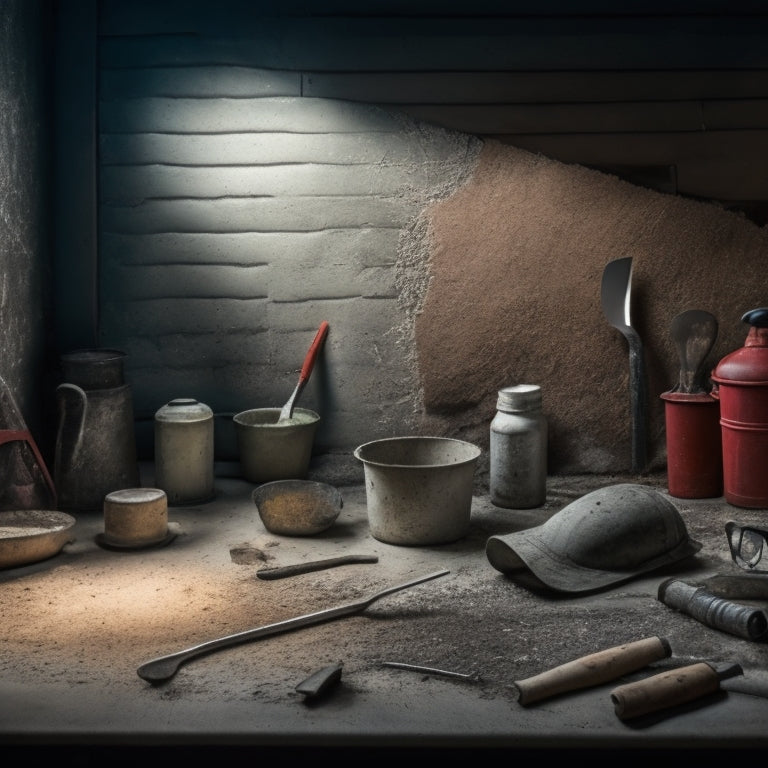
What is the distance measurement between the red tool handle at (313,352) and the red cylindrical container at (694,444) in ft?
4.98

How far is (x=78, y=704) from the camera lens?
251cm

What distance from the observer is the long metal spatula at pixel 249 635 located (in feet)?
8.70

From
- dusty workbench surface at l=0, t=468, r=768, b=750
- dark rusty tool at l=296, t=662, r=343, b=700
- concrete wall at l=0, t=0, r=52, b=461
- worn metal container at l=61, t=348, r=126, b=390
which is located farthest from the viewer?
worn metal container at l=61, t=348, r=126, b=390

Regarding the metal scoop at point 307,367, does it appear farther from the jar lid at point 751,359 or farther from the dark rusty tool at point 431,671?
the dark rusty tool at point 431,671

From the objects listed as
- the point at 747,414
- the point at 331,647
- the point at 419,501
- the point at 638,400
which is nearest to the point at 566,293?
the point at 638,400

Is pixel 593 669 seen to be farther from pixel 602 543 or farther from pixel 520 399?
pixel 520 399

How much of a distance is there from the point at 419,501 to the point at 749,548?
46.4 inches

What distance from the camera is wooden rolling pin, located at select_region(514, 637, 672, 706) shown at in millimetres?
2502

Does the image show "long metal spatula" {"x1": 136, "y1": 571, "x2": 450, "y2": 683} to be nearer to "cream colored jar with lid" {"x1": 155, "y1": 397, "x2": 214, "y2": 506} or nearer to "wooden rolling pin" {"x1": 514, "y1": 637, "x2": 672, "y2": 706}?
"wooden rolling pin" {"x1": 514, "y1": 637, "x2": 672, "y2": 706}

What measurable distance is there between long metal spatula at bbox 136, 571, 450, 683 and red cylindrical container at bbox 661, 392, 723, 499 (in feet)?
5.07

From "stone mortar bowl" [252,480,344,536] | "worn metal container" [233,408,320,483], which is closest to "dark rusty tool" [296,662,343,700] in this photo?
"stone mortar bowl" [252,480,344,536]

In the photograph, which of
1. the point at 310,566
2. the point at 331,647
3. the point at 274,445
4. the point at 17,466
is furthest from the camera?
the point at 274,445

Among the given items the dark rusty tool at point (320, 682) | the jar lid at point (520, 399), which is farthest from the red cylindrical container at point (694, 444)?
the dark rusty tool at point (320, 682)

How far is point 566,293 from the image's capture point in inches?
184
